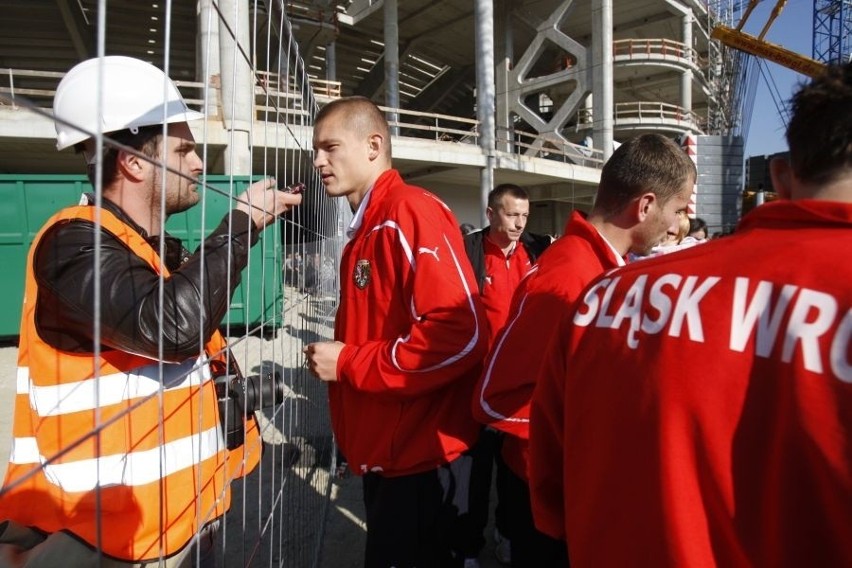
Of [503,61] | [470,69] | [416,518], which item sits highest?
[470,69]

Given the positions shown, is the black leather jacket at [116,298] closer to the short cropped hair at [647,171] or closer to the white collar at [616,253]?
the white collar at [616,253]

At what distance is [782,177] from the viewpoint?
0.89 meters

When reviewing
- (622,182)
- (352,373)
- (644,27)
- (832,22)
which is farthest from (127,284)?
(832,22)

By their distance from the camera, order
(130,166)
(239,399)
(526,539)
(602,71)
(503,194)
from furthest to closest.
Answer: (602,71), (503,194), (526,539), (239,399), (130,166)

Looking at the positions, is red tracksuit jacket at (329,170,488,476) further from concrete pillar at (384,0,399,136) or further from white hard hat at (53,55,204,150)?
concrete pillar at (384,0,399,136)

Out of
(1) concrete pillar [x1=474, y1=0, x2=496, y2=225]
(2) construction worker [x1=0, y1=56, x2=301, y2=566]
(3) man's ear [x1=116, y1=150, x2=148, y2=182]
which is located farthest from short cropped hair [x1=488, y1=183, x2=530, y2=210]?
(1) concrete pillar [x1=474, y1=0, x2=496, y2=225]

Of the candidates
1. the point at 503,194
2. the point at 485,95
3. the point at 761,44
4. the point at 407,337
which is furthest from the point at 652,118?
the point at 407,337

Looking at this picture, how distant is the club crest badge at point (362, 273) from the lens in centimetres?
162

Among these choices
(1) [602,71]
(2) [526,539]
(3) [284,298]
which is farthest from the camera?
(1) [602,71]

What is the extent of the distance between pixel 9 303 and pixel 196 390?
7.66m

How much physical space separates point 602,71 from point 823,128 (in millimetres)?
20385

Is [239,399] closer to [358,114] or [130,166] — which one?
[130,166]

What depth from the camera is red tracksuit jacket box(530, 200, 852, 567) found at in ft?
2.17

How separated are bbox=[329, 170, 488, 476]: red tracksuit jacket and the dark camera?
0.71ft
